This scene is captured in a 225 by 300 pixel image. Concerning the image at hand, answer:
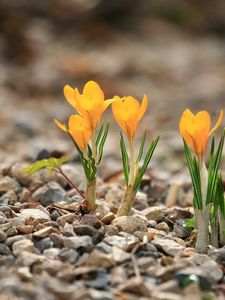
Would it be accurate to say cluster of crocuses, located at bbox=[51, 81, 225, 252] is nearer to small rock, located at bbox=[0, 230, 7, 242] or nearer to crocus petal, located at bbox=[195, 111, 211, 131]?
crocus petal, located at bbox=[195, 111, 211, 131]

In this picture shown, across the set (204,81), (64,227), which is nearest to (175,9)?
(204,81)

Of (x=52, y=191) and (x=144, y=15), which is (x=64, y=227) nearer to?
(x=52, y=191)

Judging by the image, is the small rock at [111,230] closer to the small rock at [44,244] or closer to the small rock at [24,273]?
the small rock at [44,244]

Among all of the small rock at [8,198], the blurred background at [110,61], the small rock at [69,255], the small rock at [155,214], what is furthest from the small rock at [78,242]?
the blurred background at [110,61]

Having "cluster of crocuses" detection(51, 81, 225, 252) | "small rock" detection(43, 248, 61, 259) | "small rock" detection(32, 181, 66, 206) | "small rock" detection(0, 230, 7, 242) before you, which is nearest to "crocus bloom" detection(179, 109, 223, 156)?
"cluster of crocuses" detection(51, 81, 225, 252)

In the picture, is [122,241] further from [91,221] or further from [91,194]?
[91,194]
